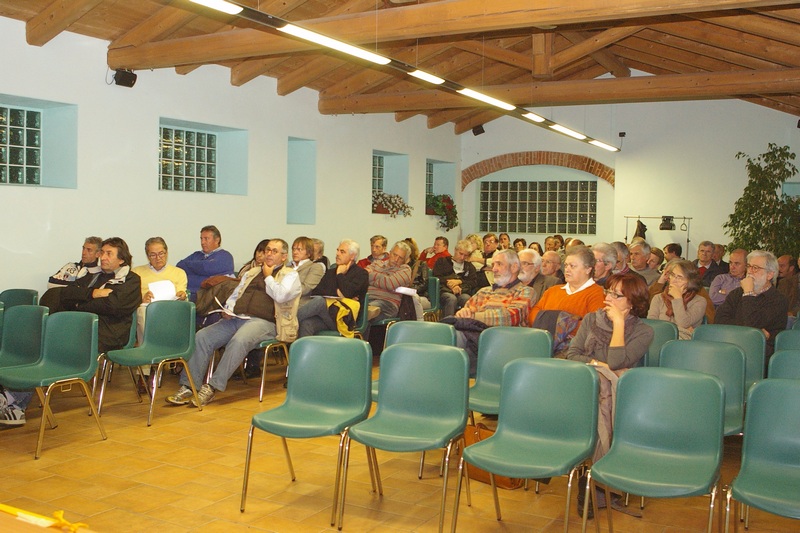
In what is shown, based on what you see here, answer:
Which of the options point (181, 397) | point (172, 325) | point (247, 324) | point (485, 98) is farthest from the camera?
point (485, 98)

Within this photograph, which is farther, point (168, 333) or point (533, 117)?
point (533, 117)

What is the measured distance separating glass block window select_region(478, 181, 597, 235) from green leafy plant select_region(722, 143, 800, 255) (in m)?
3.77

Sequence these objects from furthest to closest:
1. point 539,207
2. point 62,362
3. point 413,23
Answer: point 539,207
point 413,23
point 62,362

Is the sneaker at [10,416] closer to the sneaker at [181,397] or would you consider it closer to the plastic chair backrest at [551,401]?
the sneaker at [181,397]

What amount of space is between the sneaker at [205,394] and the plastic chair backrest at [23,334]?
137 centimetres

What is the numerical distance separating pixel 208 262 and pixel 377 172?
628 centimetres

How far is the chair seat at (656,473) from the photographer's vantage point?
11.0 ft

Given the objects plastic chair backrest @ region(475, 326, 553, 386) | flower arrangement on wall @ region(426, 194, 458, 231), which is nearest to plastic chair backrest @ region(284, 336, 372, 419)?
plastic chair backrest @ region(475, 326, 553, 386)

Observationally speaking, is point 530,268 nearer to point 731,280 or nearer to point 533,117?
point 731,280

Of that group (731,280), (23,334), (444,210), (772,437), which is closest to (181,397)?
(23,334)

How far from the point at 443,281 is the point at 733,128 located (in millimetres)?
6511

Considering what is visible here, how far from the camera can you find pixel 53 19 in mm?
7574

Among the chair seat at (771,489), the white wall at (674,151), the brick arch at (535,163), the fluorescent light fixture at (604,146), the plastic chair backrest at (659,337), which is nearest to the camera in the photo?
the chair seat at (771,489)

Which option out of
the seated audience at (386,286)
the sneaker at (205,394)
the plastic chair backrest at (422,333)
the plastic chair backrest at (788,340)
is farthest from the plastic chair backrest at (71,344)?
the plastic chair backrest at (788,340)
